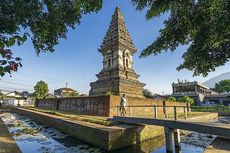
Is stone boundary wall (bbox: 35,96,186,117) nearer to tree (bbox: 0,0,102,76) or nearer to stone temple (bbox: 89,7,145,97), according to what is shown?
stone temple (bbox: 89,7,145,97)

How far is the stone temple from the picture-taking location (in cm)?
2803

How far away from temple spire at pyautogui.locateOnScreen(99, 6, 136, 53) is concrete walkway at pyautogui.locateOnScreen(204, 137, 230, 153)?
23.8 metres

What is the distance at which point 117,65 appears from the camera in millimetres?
30000

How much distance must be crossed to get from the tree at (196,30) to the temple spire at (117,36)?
23593 mm

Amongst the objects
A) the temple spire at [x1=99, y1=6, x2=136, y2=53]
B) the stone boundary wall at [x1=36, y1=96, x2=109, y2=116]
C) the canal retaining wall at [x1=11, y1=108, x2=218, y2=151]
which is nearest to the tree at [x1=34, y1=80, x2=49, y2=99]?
the stone boundary wall at [x1=36, y1=96, x2=109, y2=116]

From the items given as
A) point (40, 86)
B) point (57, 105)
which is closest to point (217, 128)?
point (57, 105)

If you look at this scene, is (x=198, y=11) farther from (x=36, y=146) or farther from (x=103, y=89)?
(x=103, y=89)

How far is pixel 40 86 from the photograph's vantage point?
50719 mm

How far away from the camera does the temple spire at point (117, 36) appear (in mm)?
31706

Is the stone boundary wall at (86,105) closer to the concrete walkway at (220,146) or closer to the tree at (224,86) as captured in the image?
the concrete walkway at (220,146)

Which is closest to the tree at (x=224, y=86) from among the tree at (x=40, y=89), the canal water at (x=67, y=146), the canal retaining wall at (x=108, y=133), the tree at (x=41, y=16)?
the canal retaining wall at (x=108, y=133)

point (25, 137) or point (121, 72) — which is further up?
point (121, 72)

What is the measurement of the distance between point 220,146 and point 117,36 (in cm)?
2615

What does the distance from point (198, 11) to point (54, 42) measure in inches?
205
